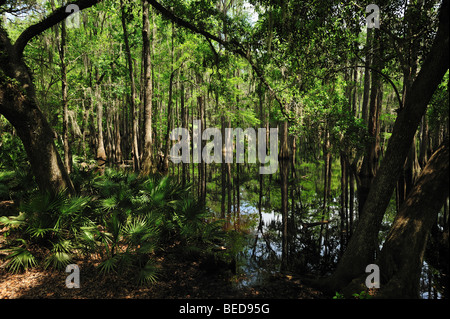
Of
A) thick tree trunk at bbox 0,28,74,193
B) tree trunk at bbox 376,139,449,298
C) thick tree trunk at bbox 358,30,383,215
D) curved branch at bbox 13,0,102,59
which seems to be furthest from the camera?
thick tree trunk at bbox 358,30,383,215

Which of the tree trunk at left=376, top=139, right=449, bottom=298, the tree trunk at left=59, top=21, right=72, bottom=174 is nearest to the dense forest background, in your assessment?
the tree trunk at left=376, top=139, right=449, bottom=298

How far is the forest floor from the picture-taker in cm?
434

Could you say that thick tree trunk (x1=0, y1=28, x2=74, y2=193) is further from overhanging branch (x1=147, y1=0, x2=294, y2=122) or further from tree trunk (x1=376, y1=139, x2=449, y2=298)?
tree trunk (x1=376, y1=139, x2=449, y2=298)

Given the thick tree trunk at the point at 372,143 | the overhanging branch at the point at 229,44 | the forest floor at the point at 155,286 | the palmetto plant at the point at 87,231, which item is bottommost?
the forest floor at the point at 155,286

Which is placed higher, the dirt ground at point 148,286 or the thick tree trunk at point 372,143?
the thick tree trunk at point 372,143

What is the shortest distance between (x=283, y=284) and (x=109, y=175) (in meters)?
6.93

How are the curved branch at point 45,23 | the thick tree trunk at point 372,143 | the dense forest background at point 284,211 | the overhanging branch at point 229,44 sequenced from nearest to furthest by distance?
the dense forest background at point 284,211 → the curved branch at point 45,23 → the overhanging branch at point 229,44 → the thick tree trunk at point 372,143

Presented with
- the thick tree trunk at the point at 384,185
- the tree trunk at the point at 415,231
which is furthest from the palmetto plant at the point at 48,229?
the tree trunk at the point at 415,231

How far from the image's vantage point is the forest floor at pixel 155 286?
4.34 meters

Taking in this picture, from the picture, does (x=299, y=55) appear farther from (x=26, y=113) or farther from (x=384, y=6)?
(x=26, y=113)

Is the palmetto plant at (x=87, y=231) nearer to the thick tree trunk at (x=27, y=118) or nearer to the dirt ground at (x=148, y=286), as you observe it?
the dirt ground at (x=148, y=286)

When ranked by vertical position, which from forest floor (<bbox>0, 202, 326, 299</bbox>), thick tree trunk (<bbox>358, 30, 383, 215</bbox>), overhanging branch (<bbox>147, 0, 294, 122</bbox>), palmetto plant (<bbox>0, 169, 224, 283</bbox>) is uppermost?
overhanging branch (<bbox>147, 0, 294, 122</bbox>)

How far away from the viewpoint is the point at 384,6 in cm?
602
